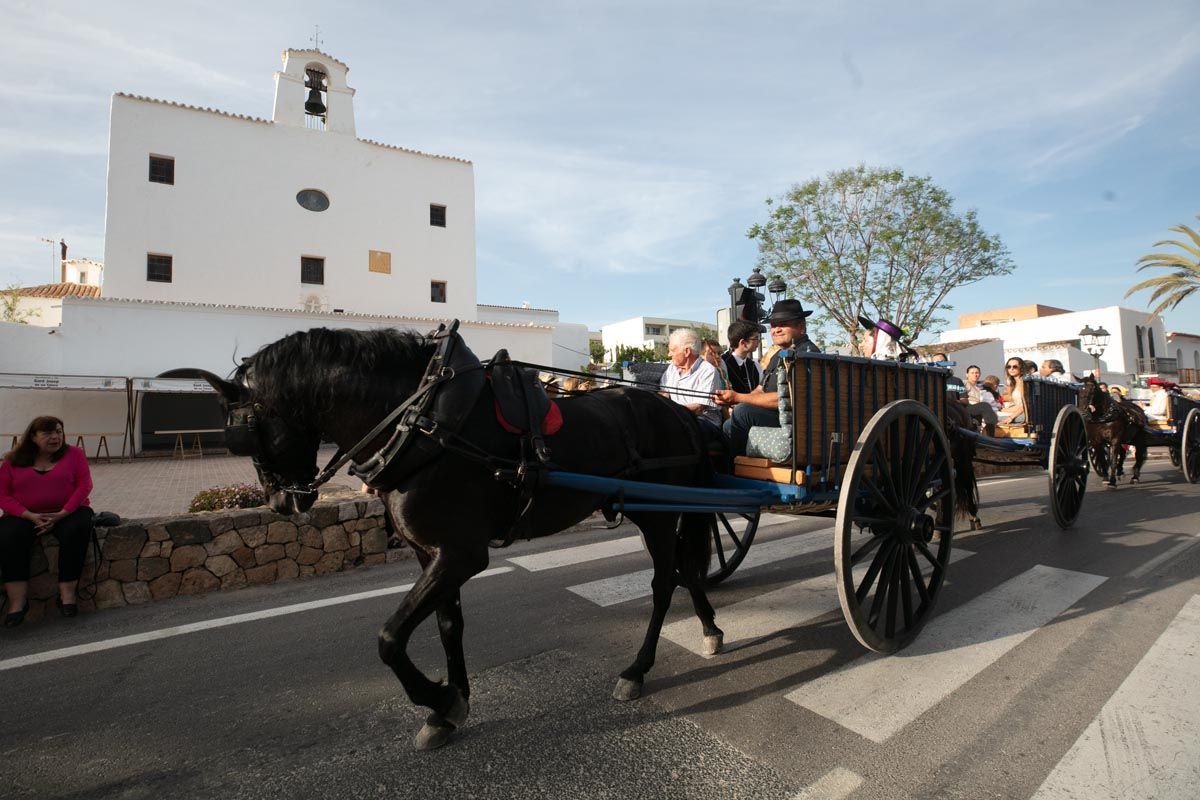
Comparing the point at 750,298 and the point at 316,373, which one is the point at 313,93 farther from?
the point at 316,373

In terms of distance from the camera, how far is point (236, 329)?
18.6 meters

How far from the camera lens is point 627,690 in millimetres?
3023

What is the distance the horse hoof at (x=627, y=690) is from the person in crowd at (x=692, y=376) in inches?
68.7

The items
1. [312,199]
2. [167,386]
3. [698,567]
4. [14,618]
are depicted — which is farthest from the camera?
[312,199]

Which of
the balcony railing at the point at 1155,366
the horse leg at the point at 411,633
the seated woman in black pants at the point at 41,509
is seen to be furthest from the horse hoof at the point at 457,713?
the balcony railing at the point at 1155,366

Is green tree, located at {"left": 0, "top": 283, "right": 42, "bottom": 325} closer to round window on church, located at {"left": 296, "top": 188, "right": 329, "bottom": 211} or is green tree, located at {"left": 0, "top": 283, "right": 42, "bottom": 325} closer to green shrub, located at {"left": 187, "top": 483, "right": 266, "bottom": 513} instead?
round window on church, located at {"left": 296, "top": 188, "right": 329, "bottom": 211}

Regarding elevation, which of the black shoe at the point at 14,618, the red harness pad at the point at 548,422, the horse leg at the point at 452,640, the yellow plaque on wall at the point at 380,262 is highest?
the yellow plaque on wall at the point at 380,262

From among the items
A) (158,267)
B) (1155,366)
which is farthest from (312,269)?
(1155,366)

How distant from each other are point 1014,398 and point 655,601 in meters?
5.52

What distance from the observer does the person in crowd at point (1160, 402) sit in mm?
9781

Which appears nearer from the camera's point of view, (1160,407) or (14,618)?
(14,618)

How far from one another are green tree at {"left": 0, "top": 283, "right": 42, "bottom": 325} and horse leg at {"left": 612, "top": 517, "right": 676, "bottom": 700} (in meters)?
34.5

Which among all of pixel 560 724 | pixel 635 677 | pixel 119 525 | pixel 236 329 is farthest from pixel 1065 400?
pixel 236 329

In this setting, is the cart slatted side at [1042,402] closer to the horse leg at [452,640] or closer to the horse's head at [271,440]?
the horse leg at [452,640]
